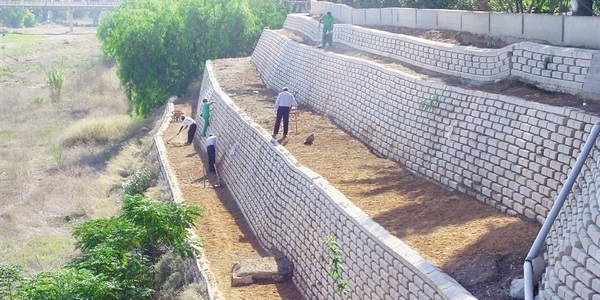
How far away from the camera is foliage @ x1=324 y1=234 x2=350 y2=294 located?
38.3 ft

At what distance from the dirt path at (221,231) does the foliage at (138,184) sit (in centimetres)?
89

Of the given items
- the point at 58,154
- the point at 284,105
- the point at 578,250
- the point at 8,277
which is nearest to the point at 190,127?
the point at 284,105

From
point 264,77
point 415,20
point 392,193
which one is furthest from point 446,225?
point 264,77

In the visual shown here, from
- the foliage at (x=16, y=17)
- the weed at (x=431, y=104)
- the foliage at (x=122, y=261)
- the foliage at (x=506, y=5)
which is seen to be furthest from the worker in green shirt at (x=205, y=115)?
the foliage at (x=16, y=17)

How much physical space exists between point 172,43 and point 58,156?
326 inches

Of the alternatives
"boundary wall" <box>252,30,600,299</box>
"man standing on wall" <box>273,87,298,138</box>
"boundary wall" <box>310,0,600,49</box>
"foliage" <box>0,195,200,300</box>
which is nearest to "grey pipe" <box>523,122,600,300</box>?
"boundary wall" <box>252,30,600,299</box>

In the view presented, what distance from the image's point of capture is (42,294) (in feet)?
46.3

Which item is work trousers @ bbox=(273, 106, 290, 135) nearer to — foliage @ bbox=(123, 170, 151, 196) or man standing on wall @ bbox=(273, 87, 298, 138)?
man standing on wall @ bbox=(273, 87, 298, 138)

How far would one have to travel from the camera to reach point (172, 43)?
39625 mm

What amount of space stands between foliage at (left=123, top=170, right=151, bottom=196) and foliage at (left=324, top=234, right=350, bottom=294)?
1252 centimetres

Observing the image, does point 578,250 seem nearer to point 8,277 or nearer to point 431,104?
point 431,104

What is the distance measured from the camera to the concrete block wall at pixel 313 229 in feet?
32.8

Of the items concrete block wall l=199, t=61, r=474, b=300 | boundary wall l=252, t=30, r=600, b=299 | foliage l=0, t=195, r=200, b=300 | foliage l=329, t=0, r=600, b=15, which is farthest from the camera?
foliage l=329, t=0, r=600, b=15

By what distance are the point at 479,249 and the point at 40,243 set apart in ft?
49.4
